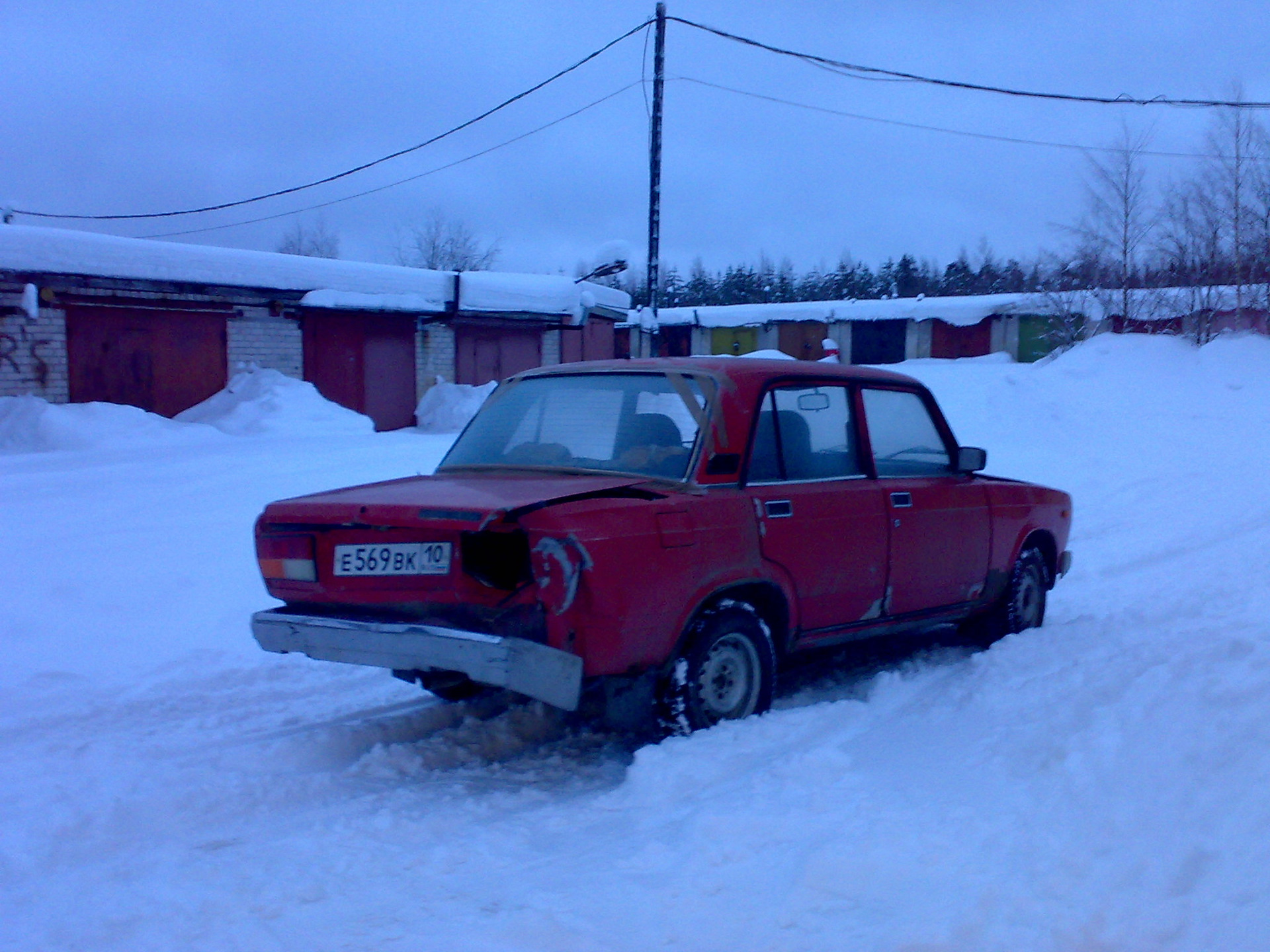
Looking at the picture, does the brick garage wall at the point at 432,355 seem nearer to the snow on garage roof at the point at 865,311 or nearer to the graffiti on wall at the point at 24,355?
the graffiti on wall at the point at 24,355

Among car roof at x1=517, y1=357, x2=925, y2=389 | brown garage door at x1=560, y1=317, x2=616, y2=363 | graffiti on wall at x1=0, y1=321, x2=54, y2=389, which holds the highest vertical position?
brown garage door at x1=560, y1=317, x2=616, y2=363

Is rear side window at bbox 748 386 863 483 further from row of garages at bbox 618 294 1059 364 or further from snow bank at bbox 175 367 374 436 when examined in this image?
row of garages at bbox 618 294 1059 364

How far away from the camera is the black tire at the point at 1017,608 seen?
619 centimetres

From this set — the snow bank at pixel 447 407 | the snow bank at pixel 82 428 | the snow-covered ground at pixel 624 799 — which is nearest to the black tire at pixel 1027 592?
the snow-covered ground at pixel 624 799

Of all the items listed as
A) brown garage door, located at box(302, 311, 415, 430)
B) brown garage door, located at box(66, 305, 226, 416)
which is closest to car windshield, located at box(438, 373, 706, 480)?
brown garage door, located at box(66, 305, 226, 416)

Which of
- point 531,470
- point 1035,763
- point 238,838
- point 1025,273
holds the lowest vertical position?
point 238,838

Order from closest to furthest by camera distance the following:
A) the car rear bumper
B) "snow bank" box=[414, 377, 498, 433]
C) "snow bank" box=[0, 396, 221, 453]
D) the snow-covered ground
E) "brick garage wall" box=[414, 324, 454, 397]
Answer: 1. the snow-covered ground
2. the car rear bumper
3. "snow bank" box=[0, 396, 221, 453]
4. "snow bank" box=[414, 377, 498, 433]
5. "brick garage wall" box=[414, 324, 454, 397]

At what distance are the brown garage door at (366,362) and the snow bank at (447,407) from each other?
0.48 metres

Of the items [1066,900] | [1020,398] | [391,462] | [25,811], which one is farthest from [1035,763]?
[1020,398]

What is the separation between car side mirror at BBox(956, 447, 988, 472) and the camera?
19.1 feet

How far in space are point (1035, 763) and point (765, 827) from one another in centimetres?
96

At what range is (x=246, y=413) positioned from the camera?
46.0 feet

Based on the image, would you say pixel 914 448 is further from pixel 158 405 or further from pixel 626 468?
pixel 158 405

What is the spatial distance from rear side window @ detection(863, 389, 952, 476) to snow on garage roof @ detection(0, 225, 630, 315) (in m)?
11.4
